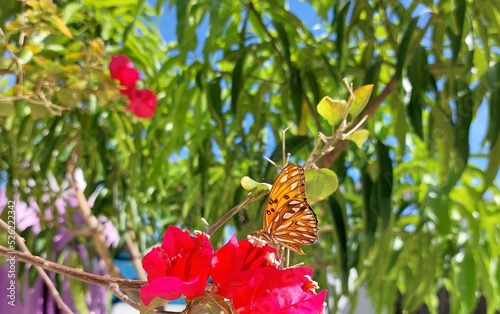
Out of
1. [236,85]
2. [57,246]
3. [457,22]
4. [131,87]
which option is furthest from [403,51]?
[57,246]

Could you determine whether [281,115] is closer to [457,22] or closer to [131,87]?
[131,87]

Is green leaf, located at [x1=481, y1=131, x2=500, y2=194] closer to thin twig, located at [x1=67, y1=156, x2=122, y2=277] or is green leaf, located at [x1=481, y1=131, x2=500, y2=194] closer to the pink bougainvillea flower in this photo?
the pink bougainvillea flower

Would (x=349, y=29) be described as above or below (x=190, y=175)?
above

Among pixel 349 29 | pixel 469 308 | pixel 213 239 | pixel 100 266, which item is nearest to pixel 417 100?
pixel 349 29

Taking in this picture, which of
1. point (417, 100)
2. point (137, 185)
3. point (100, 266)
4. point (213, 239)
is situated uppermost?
point (417, 100)

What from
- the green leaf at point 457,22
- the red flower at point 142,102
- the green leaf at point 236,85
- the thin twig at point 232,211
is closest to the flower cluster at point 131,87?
the red flower at point 142,102

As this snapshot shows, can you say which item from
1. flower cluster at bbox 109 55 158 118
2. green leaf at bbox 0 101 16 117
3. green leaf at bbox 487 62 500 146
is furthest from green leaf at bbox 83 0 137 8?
green leaf at bbox 487 62 500 146

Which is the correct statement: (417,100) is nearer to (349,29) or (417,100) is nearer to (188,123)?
(349,29)
